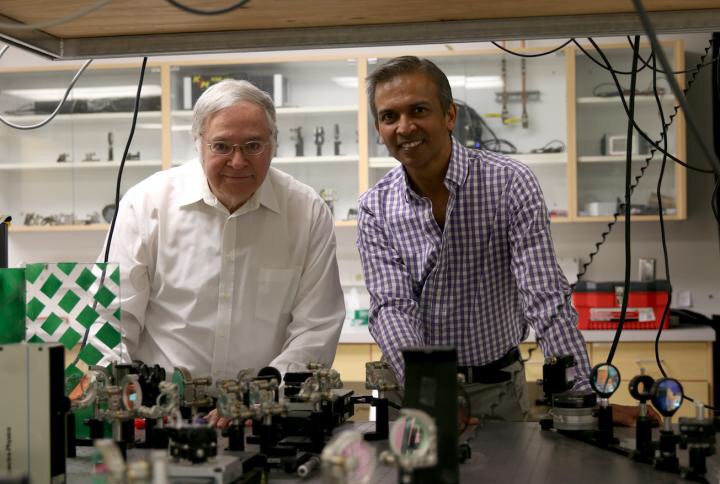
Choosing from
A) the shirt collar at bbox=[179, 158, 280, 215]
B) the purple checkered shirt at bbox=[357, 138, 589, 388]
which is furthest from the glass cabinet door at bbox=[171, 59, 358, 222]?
the purple checkered shirt at bbox=[357, 138, 589, 388]

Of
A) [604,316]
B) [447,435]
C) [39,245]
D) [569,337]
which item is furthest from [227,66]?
[447,435]

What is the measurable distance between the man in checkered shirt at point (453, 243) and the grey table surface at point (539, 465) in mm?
478

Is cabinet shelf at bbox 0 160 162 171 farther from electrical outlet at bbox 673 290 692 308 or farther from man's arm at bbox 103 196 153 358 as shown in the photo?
electrical outlet at bbox 673 290 692 308

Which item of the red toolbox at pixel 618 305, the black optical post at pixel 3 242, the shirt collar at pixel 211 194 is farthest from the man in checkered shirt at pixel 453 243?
the red toolbox at pixel 618 305

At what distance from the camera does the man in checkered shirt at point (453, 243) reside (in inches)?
75.7

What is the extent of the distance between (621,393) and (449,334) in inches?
76.6

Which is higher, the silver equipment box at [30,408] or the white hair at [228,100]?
the white hair at [228,100]

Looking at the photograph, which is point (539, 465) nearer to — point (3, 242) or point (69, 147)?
point (3, 242)

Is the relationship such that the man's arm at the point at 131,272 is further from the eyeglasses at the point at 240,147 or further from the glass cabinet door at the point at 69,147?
the glass cabinet door at the point at 69,147

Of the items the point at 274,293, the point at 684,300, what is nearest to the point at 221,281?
the point at 274,293

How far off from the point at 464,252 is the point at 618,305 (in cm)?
198

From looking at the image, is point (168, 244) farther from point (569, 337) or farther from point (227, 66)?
point (227, 66)

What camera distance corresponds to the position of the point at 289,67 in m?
4.41

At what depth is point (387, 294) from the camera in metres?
1.92
